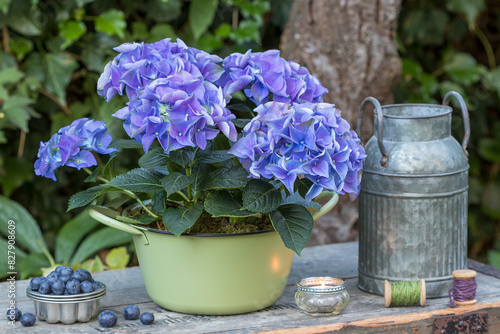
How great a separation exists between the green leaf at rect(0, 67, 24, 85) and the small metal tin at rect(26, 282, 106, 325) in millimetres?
1012

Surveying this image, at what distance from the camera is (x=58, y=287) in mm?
1156

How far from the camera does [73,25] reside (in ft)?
7.09

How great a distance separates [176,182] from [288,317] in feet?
1.13

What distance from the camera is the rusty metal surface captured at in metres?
1.21

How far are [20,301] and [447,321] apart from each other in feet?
2.81

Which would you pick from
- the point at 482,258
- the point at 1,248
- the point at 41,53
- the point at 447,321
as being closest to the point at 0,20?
the point at 41,53

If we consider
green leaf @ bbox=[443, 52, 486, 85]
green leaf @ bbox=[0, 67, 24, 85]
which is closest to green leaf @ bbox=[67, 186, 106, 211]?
green leaf @ bbox=[0, 67, 24, 85]

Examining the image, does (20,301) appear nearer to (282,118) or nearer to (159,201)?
(159,201)

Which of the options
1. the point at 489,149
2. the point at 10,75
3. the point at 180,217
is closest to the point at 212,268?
the point at 180,217

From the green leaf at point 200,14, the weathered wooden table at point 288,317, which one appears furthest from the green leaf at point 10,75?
the weathered wooden table at point 288,317

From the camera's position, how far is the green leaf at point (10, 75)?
2.00 m

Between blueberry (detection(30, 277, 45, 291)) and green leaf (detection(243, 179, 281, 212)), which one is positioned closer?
green leaf (detection(243, 179, 281, 212))

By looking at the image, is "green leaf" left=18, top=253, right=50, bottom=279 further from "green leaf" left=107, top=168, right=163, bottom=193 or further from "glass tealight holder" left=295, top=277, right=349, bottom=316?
"glass tealight holder" left=295, top=277, right=349, bottom=316

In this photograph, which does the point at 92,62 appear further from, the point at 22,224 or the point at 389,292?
the point at 389,292
